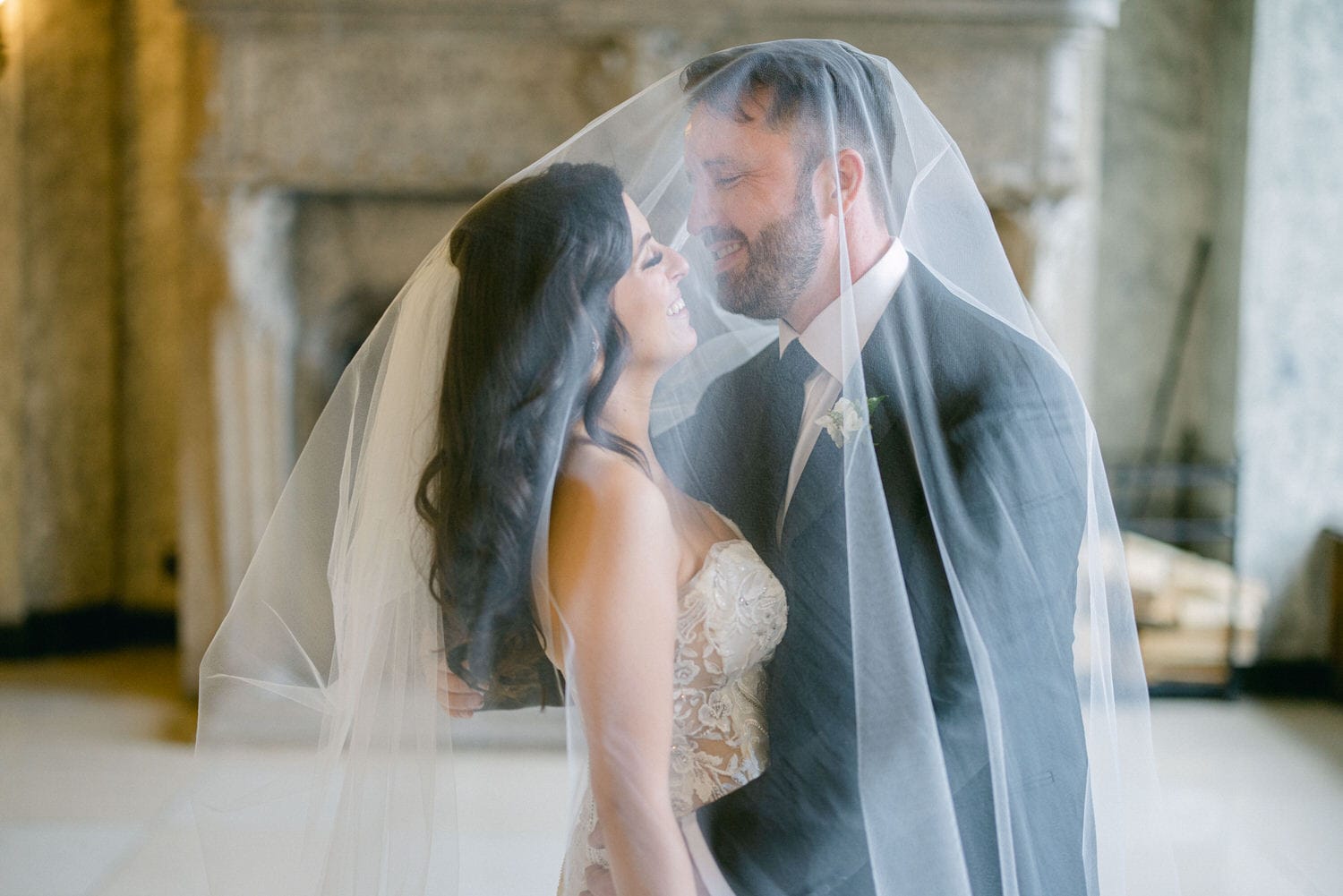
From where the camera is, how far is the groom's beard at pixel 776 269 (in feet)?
4.68

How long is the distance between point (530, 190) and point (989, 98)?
319 cm

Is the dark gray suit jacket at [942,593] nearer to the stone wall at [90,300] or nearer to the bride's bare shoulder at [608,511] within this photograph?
the bride's bare shoulder at [608,511]

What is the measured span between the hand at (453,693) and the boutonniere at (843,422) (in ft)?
1.79

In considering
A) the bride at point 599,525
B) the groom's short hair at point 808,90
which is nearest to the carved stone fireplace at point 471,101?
the groom's short hair at point 808,90

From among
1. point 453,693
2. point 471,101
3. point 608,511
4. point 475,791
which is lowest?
point 475,791

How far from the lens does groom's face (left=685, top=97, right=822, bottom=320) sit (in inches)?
55.4

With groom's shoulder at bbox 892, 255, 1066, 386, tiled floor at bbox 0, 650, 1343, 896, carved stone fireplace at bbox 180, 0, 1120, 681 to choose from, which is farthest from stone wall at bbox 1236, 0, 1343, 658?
groom's shoulder at bbox 892, 255, 1066, 386

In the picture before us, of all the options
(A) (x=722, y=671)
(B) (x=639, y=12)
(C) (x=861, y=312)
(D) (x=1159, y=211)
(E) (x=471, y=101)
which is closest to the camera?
(A) (x=722, y=671)

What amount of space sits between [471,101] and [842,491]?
3230 millimetres

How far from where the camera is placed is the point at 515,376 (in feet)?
4.30

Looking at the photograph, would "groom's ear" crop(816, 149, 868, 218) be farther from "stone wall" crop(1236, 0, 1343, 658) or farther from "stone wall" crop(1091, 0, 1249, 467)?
"stone wall" crop(1091, 0, 1249, 467)

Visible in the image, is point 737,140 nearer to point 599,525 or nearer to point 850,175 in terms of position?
point 850,175

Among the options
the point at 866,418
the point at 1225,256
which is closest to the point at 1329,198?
the point at 1225,256

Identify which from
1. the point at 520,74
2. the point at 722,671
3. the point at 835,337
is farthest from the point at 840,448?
the point at 520,74
